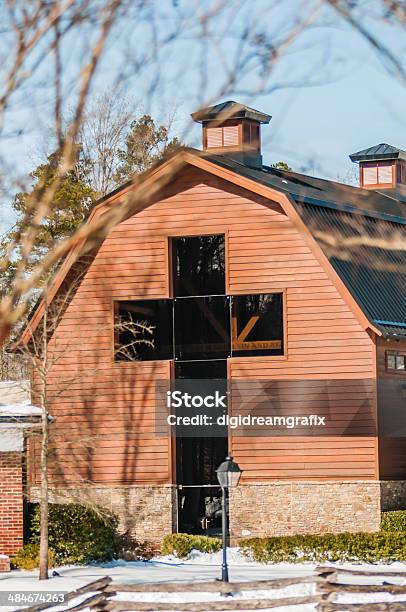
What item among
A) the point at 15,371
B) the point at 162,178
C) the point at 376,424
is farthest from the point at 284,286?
the point at 15,371

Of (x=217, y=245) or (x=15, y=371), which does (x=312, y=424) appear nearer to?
(x=217, y=245)

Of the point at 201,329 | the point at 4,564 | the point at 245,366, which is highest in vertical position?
the point at 201,329

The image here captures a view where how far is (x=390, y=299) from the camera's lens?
97.8 ft

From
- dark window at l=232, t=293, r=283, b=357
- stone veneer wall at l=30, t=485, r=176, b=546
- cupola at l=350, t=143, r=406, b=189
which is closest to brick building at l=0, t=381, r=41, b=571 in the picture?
stone veneer wall at l=30, t=485, r=176, b=546

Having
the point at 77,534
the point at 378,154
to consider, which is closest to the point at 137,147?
the point at 378,154

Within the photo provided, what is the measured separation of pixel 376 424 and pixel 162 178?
877 inches

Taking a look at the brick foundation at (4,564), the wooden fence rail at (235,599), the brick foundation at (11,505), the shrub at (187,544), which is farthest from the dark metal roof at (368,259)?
the brick foundation at (4,564)

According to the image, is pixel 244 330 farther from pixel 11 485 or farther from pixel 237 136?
pixel 237 136

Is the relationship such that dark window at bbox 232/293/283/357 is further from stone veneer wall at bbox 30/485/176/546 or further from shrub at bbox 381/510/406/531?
shrub at bbox 381/510/406/531

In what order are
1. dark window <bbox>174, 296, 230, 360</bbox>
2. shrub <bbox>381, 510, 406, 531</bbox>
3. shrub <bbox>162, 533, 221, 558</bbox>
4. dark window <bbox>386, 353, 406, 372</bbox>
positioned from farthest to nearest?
dark window <bbox>174, 296, 230, 360</bbox> < dark window <bbox>386, 353, 406, 372</bbox> < shrub <bbox>162, 533, 221, 558</bbox> < shrub <bbox>381, 510, 406, 531</bbox>

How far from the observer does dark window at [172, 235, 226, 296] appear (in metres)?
32.1

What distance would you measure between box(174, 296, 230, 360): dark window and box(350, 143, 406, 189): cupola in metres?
11.0

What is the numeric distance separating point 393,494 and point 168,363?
20.2ft

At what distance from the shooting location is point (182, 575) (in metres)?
25.0
